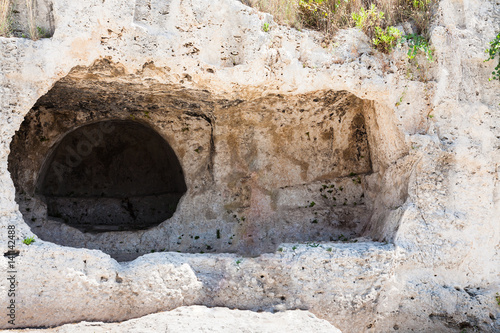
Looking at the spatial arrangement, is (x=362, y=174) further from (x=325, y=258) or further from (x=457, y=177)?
(x=325, y=258)

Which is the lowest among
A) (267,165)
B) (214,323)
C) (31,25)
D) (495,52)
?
(214,323)

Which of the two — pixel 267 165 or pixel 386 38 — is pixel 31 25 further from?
pixel 386 38

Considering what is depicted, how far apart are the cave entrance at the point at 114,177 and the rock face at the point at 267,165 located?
5.99ft

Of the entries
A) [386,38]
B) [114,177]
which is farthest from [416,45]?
[114,177]

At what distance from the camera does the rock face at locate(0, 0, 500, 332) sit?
4.40 meters

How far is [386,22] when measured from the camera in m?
5.36

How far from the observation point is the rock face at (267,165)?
440cm

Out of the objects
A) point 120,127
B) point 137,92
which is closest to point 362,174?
point 137,92

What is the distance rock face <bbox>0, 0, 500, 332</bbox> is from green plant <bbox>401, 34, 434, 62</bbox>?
0.13m

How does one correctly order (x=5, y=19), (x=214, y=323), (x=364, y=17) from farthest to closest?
(x=364, y=17)
(x=5, y=19)
(x=214, y=323)

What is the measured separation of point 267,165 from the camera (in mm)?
6094

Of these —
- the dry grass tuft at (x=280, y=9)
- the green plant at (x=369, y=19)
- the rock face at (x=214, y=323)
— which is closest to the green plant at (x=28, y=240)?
the rock face at (x=214, y=323)

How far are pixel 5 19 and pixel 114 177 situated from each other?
17.4ft

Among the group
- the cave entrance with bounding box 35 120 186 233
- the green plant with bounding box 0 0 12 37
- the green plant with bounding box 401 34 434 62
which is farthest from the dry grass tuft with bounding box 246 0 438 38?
the cave entrance with bounding box 35 120 186 233
